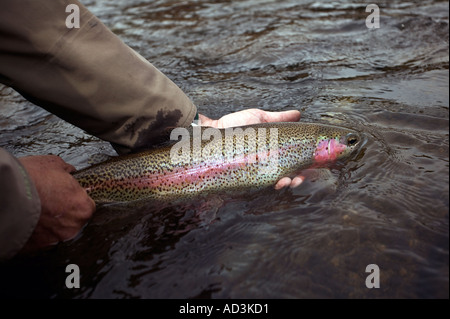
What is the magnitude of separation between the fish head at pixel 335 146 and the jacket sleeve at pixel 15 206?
1.70 m

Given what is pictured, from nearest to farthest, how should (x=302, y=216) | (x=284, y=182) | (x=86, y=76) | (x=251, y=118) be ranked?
(x=302, y=216) < (x=86, y=76) < (x=284, y=182) < (x=251, y=118)

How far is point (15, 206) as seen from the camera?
1.80 metres

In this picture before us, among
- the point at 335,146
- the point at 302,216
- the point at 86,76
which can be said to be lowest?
the point at 302,216

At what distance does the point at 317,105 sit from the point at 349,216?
164 centimetres

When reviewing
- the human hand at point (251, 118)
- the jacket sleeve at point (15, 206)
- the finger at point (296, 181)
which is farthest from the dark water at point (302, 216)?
the human hand at point (251, 118)

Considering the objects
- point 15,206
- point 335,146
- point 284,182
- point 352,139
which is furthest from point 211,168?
point 15,206

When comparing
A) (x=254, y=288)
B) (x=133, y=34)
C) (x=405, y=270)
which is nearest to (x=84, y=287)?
(x=254, y=288)

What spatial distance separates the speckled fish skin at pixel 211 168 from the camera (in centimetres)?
239

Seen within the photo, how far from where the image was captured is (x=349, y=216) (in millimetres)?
2123

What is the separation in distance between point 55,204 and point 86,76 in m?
0.79

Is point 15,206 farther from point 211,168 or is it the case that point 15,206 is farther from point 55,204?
point 211,168

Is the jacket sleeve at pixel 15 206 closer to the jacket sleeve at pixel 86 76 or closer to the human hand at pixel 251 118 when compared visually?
the jacket sleeve at pixel 86 76

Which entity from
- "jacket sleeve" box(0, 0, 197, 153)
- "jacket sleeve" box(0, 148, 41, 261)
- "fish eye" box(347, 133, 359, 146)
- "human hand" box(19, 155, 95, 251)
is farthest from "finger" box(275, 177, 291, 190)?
"jacket sleeve" box(0, 148, 41, 261)
